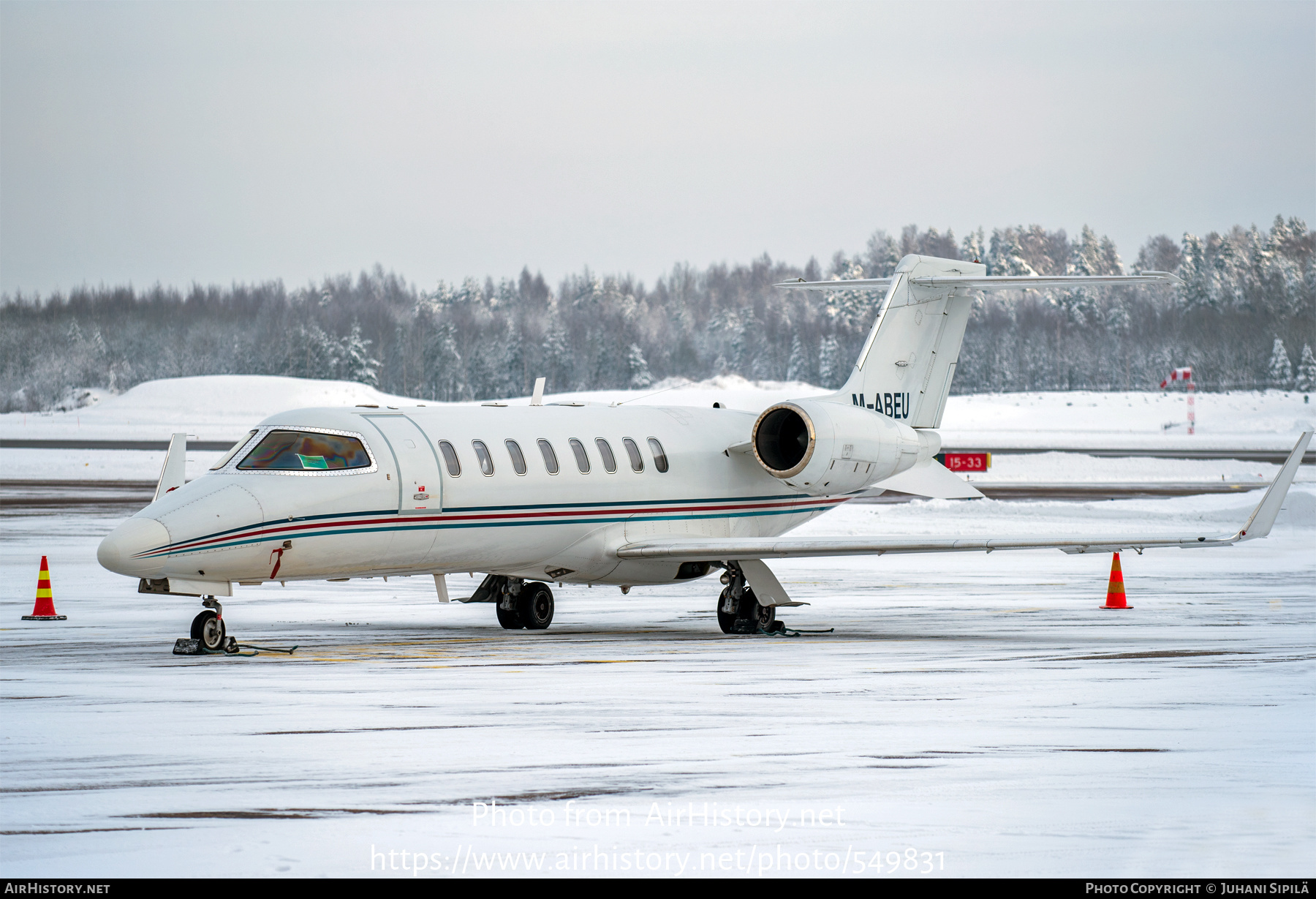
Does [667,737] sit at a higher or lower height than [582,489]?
lower

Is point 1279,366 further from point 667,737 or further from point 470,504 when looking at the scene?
point 667,737

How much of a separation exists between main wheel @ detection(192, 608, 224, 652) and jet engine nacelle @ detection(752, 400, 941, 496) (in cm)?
672

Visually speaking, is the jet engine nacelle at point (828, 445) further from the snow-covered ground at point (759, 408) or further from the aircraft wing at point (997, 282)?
the snow-covered ground at point (759, 408)

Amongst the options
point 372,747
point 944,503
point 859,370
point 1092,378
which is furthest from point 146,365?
point 372,747

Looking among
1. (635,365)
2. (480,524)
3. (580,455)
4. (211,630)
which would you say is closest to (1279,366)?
(635,365)

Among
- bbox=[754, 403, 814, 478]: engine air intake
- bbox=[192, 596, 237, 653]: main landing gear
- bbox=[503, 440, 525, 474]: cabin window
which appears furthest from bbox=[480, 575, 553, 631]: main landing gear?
bbox=[192, 596, 237, 653]: main landing gear

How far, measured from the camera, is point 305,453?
14.9 metres

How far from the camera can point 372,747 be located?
9359 mm

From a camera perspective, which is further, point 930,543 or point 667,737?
point 930,543

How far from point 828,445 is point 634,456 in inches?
89.1

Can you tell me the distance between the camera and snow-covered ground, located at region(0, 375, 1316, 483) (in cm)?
6888

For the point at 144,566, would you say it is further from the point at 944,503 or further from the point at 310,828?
the point at 944,503

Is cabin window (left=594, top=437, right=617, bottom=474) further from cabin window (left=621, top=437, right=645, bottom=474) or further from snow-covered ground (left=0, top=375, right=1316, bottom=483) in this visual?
snow-covered ground (left=0, top=375, right=1316, bottom=483)

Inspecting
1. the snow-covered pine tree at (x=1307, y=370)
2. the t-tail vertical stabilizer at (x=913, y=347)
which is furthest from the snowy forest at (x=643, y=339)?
the t-tail vertical stabilizer at (x=913, y=347)
